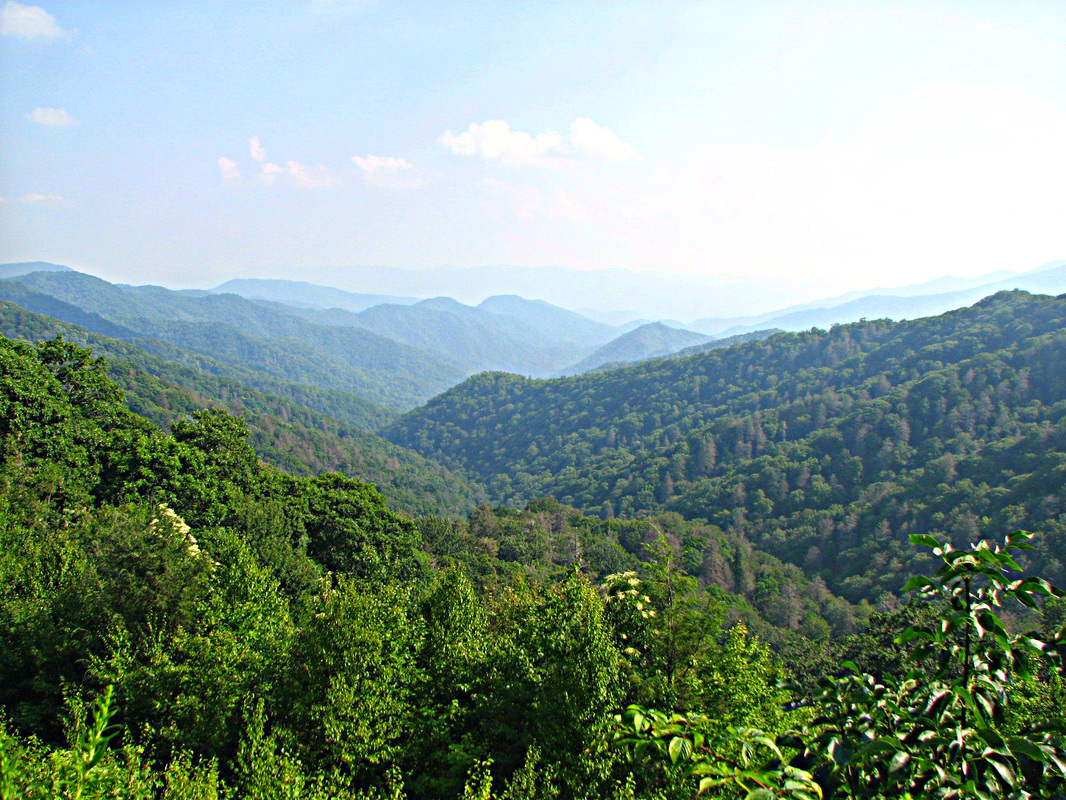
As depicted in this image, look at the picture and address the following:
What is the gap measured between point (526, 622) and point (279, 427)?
11897 centimetres

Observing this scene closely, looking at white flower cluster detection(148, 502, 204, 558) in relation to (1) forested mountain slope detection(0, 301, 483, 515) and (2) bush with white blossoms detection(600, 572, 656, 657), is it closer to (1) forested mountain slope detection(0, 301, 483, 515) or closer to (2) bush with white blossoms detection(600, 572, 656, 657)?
(2) bush with white blossoms detection(600, 572, 656, 657)

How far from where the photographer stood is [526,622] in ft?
39.3

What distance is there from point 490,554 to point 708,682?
40.2 meters

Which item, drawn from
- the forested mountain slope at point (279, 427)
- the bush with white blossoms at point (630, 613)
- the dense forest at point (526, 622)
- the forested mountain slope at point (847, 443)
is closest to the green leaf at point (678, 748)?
the dense forest at point (526, 622)

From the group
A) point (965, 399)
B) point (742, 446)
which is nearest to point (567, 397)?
point (742, 446)

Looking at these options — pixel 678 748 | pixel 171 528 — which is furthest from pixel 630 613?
pixel 171 528

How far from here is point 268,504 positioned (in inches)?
1121

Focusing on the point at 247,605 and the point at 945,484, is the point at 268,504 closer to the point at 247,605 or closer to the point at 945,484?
the point at 247,605

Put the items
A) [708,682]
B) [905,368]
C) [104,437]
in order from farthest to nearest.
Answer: [905,368], [104,437], [708,682]

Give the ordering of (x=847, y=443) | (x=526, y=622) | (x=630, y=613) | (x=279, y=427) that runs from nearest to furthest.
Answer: (x=526, y=622) < (x=630, y=613) < (x=847, y=443) < (x=279, y=427)

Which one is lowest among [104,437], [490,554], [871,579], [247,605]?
[871,579]

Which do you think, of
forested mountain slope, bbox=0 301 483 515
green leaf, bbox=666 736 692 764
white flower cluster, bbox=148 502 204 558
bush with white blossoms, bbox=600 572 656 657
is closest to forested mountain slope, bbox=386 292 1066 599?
forested mountain slope, bbox=0 301 483 515

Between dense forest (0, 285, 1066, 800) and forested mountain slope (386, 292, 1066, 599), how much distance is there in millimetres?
507

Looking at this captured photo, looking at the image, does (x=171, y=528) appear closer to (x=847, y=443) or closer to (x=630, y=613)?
(x=630, y=613)
